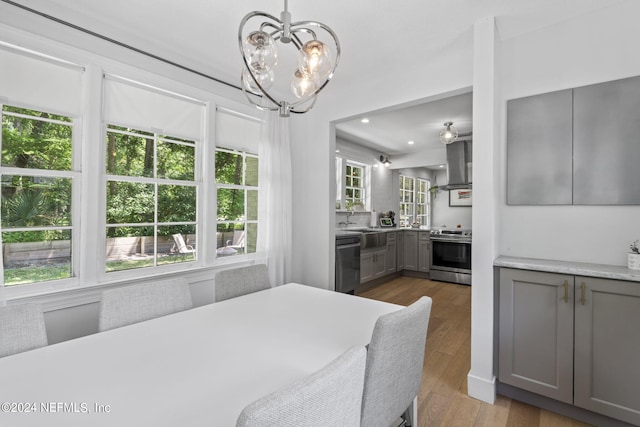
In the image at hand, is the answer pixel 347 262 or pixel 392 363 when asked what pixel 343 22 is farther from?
pixel 347 262

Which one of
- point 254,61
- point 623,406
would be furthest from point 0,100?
point 623,406

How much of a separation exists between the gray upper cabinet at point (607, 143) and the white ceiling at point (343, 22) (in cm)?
58

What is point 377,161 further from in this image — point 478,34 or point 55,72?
point 55,72

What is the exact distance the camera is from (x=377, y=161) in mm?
6086

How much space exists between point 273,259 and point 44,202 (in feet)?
6.33

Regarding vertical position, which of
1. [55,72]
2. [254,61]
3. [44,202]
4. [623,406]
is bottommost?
[623,406]

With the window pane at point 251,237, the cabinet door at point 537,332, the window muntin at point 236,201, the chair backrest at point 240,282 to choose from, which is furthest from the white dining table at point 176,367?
the window pane at point 251,237

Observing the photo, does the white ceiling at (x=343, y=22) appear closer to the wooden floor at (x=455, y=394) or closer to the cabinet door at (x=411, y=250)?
the wooden floor at (x=455, y=394)

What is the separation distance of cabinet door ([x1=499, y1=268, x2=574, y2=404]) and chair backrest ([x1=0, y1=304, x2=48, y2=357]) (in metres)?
2.59

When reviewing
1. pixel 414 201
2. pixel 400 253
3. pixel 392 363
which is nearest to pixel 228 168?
pixel 392 363

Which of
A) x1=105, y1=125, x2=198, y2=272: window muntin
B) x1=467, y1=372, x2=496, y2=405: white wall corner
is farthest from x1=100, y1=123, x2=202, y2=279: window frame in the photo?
x1=467, y1=372, x2=496, y2=405: white wall corner

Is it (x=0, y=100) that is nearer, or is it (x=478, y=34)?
(x=0, y=100)

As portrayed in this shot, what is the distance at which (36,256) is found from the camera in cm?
198

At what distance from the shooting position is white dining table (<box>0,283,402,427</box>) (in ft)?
2.61
